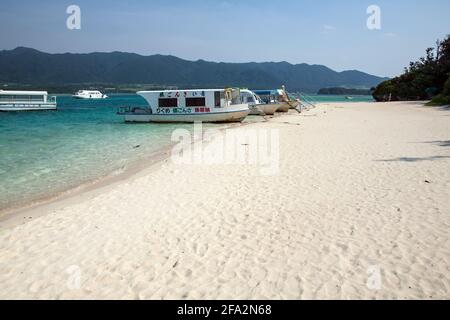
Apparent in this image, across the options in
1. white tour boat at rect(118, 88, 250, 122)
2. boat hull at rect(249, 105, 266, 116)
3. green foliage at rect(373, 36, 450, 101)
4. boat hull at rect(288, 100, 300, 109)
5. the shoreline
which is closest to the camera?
the shoreline

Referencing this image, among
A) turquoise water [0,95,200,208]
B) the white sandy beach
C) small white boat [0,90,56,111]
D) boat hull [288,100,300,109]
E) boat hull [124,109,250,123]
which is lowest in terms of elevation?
the white sandy beach

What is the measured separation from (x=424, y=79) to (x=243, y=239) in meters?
65.3

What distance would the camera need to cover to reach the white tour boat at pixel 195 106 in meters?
28.5

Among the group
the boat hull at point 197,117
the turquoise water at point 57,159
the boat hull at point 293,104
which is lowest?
the turquoise water at point 57,159

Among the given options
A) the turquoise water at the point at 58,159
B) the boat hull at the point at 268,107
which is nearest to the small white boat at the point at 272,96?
the boat hull at the point at 268,107

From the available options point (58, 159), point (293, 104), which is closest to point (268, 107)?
point (293, 104)

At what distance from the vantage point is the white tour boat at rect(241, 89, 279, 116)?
121 feet

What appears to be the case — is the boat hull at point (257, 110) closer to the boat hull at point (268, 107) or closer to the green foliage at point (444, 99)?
the boat hull at point (268, 107)

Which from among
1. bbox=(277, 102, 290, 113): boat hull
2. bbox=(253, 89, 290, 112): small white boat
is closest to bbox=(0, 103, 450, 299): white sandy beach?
bbox=(277, 102, 290, 113): boat hull

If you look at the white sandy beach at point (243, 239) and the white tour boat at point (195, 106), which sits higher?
the white tour boat at point (195, 106)

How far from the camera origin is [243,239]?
18.9 feet

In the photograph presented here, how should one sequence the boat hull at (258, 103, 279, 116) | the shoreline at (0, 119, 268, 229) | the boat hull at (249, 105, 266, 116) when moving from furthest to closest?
the boat hull at (258, 103, 279, 116) → the boat hull at (249, 105, 266, 116) → the shoreline at (0, 119, 268, 229)

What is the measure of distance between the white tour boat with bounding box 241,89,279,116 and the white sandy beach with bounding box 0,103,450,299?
27621 millimetres

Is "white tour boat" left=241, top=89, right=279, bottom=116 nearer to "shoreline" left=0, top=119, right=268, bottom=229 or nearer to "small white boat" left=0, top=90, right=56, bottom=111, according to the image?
"shoreline" left=0, top=119, right=268, bottom=229
